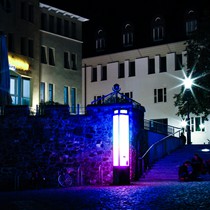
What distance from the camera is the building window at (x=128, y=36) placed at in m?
63.4

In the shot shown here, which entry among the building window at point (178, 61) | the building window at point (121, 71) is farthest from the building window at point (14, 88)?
the building window at point (121, 71)

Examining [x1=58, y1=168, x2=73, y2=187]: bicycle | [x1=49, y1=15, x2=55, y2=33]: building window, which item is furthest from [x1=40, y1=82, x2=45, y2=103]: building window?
[x1=58, y1=168, x2=73, y2=187]: bicycle

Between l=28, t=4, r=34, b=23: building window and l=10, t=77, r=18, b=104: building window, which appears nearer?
l=10, t=77, r=18, b=104: building window

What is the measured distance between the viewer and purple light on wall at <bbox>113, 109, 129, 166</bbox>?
3095 centimetres

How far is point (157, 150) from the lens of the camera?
127 feet

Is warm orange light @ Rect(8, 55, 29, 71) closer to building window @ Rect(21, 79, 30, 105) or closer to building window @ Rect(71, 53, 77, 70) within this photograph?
building window @ Rect(21, 79, 30, 105)

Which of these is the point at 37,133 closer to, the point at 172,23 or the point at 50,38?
the point at 50,38

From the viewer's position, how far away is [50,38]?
50031mm

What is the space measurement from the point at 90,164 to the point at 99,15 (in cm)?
3685

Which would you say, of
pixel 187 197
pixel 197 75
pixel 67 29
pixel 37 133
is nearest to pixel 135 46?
pixel 67 29

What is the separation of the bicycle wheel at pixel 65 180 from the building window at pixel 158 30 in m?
30.0

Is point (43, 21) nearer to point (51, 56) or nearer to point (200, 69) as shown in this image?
point (51, 56)

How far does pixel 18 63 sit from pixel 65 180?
1453 centimetres

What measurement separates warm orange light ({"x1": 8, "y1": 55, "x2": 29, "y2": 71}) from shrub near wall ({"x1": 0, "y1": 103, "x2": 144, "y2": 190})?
36.4 ft
